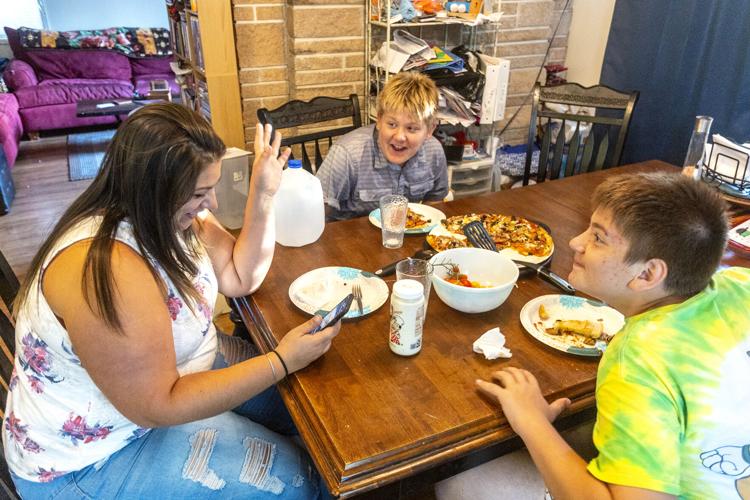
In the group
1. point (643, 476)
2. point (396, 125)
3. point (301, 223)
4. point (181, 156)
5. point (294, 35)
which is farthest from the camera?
point (294, 35)

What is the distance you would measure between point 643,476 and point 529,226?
876 mm

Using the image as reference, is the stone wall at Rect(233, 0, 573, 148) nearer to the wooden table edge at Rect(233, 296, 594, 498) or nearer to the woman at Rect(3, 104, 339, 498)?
the woman at Rect(3, 104, 339, 498)

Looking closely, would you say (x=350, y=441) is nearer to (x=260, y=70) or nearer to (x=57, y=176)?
(x=260, y=70)

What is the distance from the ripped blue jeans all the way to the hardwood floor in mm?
1847

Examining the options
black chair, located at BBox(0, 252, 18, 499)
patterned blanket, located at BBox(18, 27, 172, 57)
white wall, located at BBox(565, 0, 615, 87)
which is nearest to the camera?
black chair, located at BBox(0, 252, 18, 499)

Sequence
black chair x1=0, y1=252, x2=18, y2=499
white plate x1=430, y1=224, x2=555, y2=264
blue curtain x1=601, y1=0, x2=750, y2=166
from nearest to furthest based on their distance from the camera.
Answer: black chair x1=0, y1=252, x2=18, y2=499 < white plate x1=430, y1=224, x2=555, y2=264 < blue curtain x1=601, y1=0, x2=750, y2=166

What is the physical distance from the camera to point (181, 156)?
3.03ft

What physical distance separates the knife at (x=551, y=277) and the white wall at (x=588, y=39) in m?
2.25

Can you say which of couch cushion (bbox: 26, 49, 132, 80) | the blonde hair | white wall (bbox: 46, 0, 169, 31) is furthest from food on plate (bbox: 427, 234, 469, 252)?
white wall (bbox: 46, 0, 169, 31)

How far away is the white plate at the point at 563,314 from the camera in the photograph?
1058mm

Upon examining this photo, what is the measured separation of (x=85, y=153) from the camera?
478cm

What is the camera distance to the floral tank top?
3.01 feet

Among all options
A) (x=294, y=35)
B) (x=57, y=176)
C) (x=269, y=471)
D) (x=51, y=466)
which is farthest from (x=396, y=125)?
(x=57, y=176)

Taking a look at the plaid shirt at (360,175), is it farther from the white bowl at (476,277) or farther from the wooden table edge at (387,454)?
the wooden table edge at (387,454)
